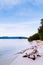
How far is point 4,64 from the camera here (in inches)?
771

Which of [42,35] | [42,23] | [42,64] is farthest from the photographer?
[42,23]

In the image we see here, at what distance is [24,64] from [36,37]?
76671 mm

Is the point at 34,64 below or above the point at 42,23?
below

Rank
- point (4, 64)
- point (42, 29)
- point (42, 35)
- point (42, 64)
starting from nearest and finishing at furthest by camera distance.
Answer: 1. point (42, 64)
2. point (4, 64)
3. point (42, 35)
4. point (42, 29)

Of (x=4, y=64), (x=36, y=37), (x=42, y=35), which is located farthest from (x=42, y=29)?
(x=4, y=64)

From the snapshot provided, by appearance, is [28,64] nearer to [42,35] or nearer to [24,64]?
[24,64]

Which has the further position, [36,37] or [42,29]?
[36,37]

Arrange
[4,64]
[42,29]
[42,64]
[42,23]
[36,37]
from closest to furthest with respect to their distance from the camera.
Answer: [42,64]
[4,64]
[42,29]
[42,23]
[36,37]

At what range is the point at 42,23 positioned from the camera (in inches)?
3196

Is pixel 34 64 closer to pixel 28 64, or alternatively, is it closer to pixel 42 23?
pixel 28 64

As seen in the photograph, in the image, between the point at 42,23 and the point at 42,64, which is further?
the point at 42,23

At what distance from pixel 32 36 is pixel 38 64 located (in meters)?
79.5

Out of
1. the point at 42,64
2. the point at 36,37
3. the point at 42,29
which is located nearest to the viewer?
the point at 42,64

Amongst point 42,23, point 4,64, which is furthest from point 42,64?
point 42,23
